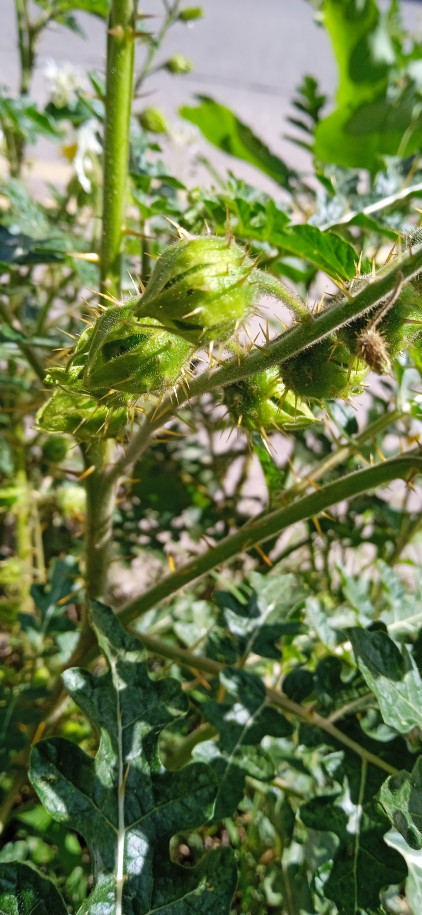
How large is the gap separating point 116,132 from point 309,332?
446 mm

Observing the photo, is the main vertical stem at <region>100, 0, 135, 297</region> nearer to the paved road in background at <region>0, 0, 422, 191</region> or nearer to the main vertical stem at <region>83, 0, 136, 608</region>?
the main vertical stem at <region>83, 0, 136, 608</region>

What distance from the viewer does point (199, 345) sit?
0.67m

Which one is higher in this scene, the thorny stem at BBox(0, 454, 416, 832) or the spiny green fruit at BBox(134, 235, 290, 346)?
the spiny green fruit at BBox(134, 235, 290, 346)

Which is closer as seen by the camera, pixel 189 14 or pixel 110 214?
pixel 110 214

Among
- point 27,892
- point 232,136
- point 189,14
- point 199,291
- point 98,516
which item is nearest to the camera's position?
point 199,291

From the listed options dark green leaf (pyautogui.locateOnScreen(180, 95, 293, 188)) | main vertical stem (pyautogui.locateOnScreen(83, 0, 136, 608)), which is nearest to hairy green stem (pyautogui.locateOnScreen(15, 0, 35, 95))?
dark green leaf (pyautogui.locateOnScreen(180, 95, 293, 188))

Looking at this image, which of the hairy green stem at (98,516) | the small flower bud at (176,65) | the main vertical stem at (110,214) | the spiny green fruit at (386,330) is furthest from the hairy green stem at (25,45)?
the spiny green fruit at (386,330)

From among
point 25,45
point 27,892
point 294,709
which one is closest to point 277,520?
point 294,709

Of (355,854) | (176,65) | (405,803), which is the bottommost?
(355,854)

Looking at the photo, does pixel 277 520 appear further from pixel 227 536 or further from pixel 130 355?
pixel 130 355

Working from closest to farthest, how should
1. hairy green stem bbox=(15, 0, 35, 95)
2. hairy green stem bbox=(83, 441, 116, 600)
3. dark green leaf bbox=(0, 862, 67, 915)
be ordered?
dark green leaf bbox=(0, 862, 67, 915) < hairy green stem bbox=(83, 441, 116, 600) < hairy green stem bbox=(15, 0, 35, 95)

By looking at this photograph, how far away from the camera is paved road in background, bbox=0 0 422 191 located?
5367 millimetres

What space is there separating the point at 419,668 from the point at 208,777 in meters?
0.37

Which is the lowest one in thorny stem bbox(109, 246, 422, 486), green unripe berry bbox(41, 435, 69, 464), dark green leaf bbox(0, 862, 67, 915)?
dark green leaf bbox(0, 862, 67, 915)
